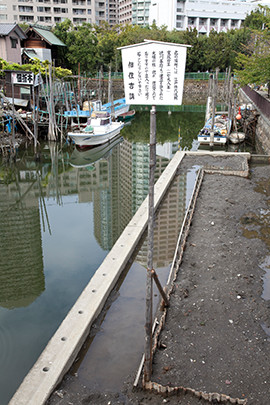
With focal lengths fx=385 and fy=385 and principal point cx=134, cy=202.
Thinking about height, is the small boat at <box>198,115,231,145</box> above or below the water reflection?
above

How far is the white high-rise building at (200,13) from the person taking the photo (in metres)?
90.2

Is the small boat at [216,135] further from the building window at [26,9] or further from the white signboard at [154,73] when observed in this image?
the building window at [26,9]

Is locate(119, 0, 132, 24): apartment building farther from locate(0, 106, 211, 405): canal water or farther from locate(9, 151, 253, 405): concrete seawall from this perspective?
locate(9, 151, 253, 405): concrete seawall

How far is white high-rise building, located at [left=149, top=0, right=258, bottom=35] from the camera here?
90.2 m

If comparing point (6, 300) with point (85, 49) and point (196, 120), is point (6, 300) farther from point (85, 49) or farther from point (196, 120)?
point (85, 49)

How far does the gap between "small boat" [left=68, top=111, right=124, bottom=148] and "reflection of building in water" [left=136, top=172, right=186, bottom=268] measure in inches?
432

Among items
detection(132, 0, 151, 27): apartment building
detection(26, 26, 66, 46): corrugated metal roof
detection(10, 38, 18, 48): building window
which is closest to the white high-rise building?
detection(132, 0, 151, 27): apartment building

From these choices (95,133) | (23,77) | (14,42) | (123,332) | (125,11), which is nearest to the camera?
(123,332)

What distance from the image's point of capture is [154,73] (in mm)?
5781

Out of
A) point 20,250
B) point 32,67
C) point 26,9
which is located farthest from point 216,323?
point 26,9

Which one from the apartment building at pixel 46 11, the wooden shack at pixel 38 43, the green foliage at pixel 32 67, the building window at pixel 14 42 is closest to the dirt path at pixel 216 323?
the green foliage at pixel 32 67

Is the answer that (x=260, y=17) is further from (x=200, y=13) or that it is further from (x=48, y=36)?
(x=200, y=13)

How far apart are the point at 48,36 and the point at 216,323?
163ft

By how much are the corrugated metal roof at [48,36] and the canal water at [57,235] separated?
25.7m
